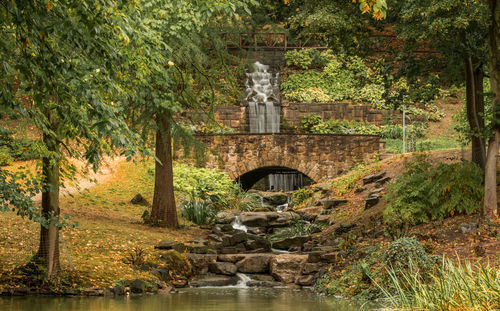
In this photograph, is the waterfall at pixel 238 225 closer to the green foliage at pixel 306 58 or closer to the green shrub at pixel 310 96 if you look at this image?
the green shrub at pixel 310 96

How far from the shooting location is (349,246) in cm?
1269

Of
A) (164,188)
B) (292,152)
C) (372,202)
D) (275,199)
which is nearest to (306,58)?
(292,152)

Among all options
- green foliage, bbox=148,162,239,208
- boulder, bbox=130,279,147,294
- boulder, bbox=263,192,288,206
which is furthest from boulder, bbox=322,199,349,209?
boulder, bbox=130,279,147,294

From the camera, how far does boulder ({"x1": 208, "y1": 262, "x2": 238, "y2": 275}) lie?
41.0ft

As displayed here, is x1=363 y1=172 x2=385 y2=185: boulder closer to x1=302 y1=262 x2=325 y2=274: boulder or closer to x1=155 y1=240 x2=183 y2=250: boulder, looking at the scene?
x1=302 y1=262 x2=325 y2=274: boulder

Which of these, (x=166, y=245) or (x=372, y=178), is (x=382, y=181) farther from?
(x=166, y=245)

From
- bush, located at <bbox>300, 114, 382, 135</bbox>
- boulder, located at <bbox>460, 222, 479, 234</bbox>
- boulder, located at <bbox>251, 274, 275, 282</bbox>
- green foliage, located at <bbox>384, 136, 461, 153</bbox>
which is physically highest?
bush, located at <bbox>300, 114, 382, 135</bbox>

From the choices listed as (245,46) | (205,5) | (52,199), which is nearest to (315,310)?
(52,199)

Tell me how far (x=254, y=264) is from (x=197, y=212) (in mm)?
4889

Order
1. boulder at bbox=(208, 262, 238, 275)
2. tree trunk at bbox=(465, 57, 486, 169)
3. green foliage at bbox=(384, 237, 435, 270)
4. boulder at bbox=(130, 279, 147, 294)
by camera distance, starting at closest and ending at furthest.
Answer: green foliage at bbox=(384, 237, 435, 270) < boulder at bbox=(130, 279, 147, 294) < boulder at bbox=(208, 262, 238, 275) < tree trunk at bbox=(465, 57, 486, 169)

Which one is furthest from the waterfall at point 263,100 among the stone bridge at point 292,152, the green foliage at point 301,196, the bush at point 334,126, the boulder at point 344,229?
the boulder at point 344,229

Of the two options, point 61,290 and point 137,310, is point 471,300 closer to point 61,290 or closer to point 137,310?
point 137,310

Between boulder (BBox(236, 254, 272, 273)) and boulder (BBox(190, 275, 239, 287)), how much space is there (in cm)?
49

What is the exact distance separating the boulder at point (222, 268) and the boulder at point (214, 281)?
0.12 metres
